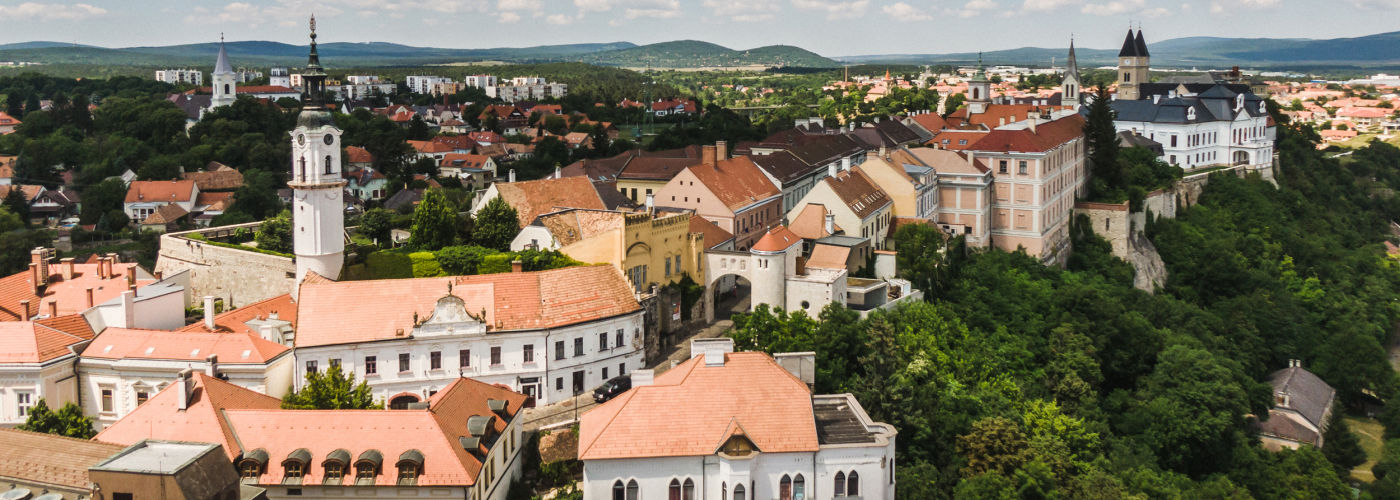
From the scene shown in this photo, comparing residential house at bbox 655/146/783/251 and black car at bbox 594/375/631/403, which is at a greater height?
residential house at bbox 655/146/783/251

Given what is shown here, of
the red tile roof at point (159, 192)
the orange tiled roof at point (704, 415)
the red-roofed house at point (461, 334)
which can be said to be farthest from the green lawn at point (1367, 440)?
the red tile roof at point (159, 192)

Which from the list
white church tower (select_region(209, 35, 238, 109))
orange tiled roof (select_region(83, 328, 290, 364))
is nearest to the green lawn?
orange tiled roof (select_region(83, 328, 290, 364))

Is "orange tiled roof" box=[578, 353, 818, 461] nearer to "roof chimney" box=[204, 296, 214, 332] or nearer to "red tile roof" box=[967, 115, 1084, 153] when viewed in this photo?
"roof chimney" box=[204, 296, 214, 332]

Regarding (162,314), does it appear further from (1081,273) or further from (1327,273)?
(1327,273)

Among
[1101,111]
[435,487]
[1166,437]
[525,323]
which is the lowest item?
[1166,437]

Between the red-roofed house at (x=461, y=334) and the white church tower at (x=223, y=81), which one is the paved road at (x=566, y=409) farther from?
the white church tower at (x=223, y=81)

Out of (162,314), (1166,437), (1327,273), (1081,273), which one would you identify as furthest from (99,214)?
(1327,273)
